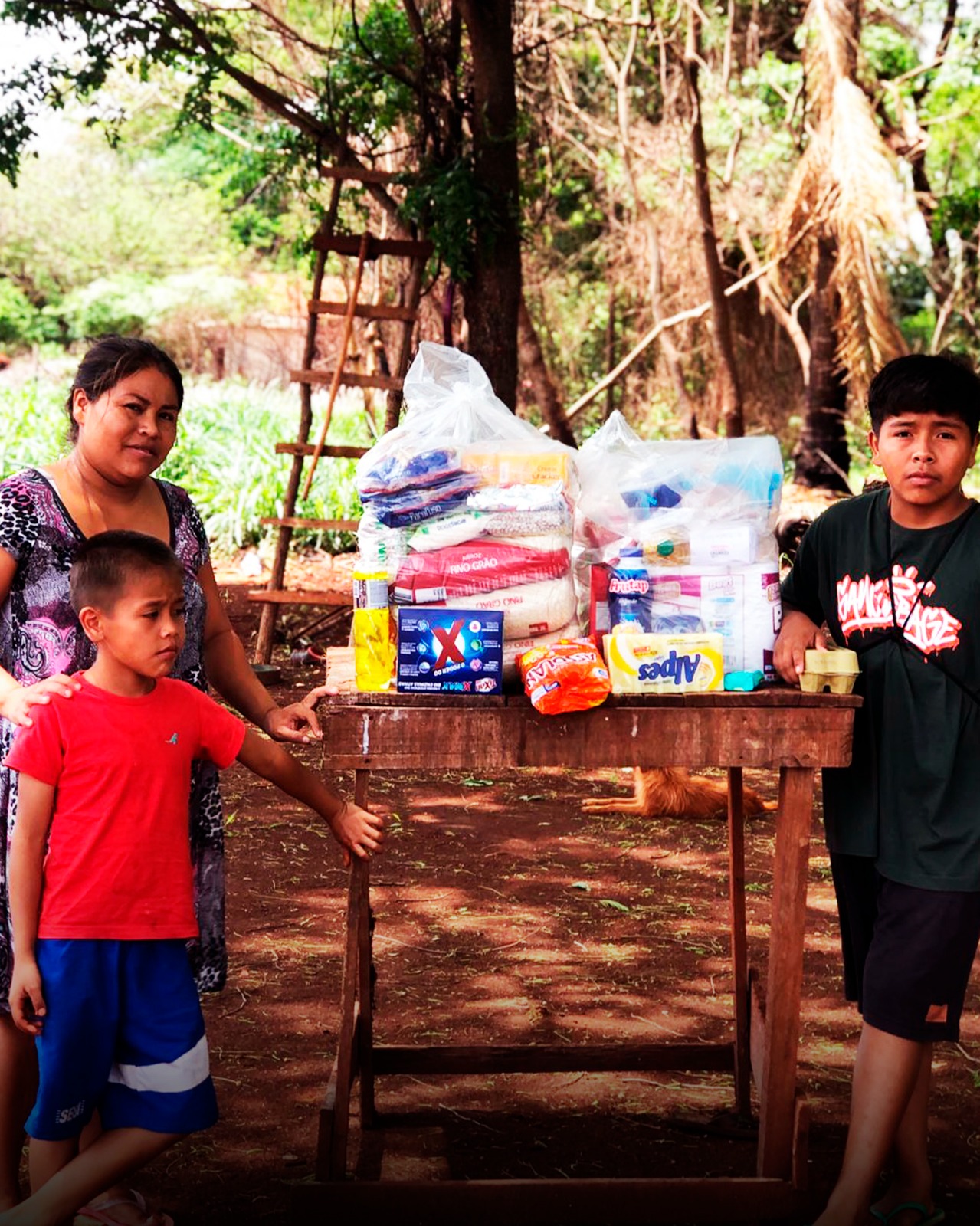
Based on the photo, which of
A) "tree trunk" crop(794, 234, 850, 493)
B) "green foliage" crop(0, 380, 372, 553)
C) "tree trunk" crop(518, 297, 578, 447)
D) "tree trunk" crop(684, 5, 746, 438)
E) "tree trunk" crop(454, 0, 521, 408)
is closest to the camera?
"tree trunk" crop(454, 0, 521, 408)

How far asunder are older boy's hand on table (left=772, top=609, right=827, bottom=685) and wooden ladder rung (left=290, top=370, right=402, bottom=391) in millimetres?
5973

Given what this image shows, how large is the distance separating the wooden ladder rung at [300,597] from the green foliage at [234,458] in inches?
85.5

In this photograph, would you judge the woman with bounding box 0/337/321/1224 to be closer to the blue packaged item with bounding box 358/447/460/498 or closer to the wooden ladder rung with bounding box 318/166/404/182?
the blue packaged item with bounding box 358/447/460/498

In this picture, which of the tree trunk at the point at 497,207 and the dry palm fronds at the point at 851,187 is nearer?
the tree trunk at the point at 497,207

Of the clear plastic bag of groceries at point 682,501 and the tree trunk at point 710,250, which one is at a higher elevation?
the tree trunk at point 710,250

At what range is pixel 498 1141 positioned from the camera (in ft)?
10.4

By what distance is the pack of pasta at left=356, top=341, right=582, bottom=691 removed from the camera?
2.50 meters

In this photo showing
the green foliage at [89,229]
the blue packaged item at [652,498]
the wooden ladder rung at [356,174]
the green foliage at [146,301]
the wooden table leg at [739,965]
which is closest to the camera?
the blue packaged item at [652,498]

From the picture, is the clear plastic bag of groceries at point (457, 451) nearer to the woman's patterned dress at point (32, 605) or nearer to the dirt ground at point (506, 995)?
the woman's patterned dress at point (32, 605)

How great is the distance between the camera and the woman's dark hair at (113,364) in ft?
8.36

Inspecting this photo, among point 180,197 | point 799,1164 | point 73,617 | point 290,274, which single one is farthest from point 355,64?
point 180,197

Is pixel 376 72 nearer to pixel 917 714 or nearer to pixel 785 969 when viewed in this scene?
pixel 917 714

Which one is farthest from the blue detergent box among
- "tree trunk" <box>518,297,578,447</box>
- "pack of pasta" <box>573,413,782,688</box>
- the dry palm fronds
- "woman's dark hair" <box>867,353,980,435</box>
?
"tree trunk" <box>518,297,578,447</box>

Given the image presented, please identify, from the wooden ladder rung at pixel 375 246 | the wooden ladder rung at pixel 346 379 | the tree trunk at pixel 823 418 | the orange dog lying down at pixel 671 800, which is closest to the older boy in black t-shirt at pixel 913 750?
the orange dog lying down at pixel 671 800
